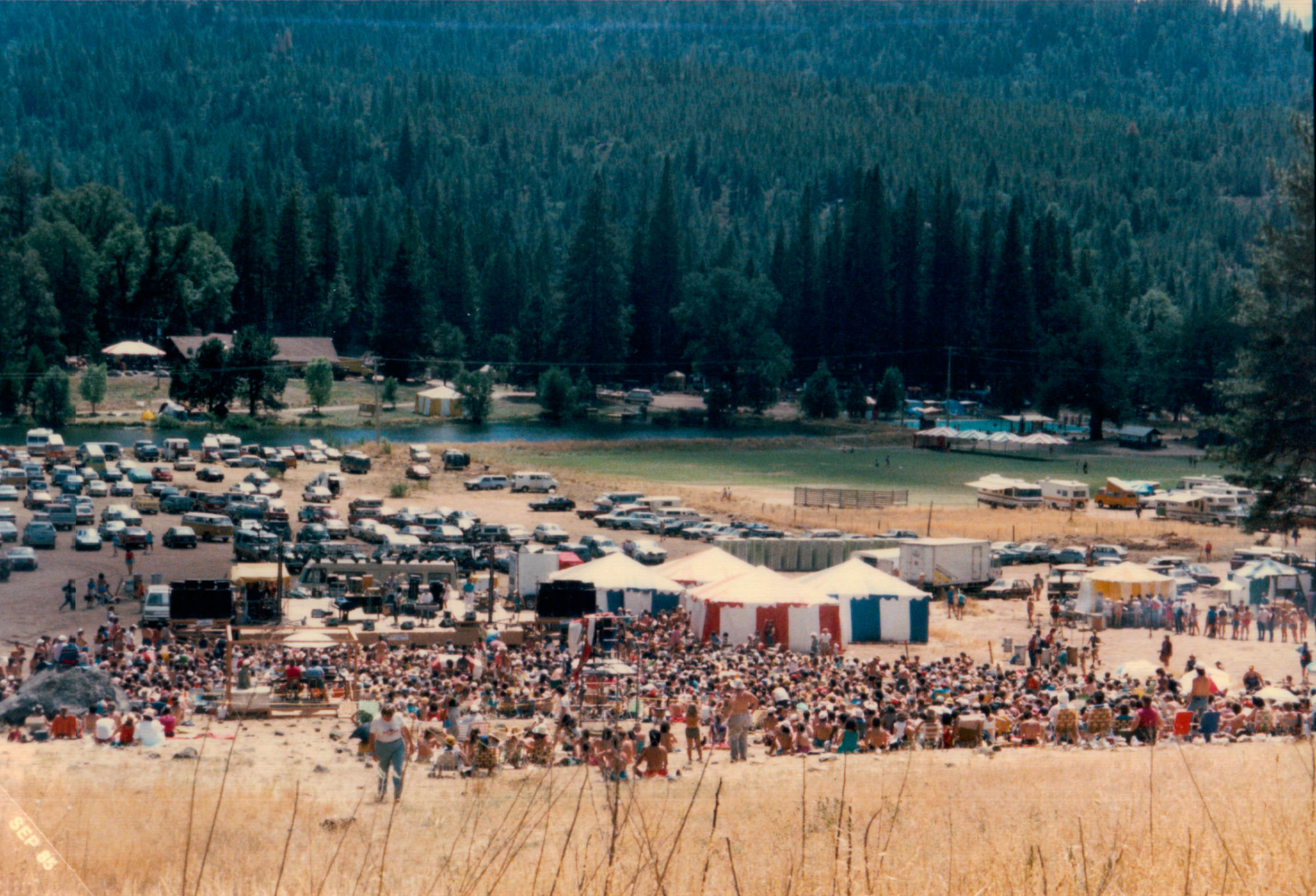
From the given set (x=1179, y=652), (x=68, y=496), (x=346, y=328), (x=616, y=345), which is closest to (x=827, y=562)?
(x=1179, y=652)

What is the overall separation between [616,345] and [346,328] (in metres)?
28.1

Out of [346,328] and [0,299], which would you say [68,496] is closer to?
[0,299]

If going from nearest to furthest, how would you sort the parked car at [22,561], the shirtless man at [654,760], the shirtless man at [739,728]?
the shirtless man at [654,760] < the shirtless man at [739,728] < the parked car at [22,561]

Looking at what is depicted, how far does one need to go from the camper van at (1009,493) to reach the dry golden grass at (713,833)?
4801 centimetres

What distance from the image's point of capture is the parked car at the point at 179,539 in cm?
4125

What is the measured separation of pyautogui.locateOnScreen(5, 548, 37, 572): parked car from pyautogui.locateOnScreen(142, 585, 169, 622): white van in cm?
781

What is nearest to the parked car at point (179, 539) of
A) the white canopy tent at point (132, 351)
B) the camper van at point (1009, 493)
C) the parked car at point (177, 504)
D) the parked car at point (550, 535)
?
the parked car at point (177, 504)

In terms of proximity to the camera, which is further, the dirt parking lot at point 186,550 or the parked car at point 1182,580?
the parked car at point 1182,580

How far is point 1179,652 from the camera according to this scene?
25328mm

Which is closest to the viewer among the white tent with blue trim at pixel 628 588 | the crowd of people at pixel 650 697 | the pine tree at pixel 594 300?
the crowd of people at pixel 650 697

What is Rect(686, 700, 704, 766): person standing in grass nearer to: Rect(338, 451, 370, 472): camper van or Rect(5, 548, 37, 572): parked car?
Rect(5, 548, 37, 572): parked car

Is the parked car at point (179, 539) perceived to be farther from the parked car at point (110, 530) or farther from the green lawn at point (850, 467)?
the green lawn at point (850, 467)

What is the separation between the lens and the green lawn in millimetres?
66750

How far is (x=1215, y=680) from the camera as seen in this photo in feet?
67.5
